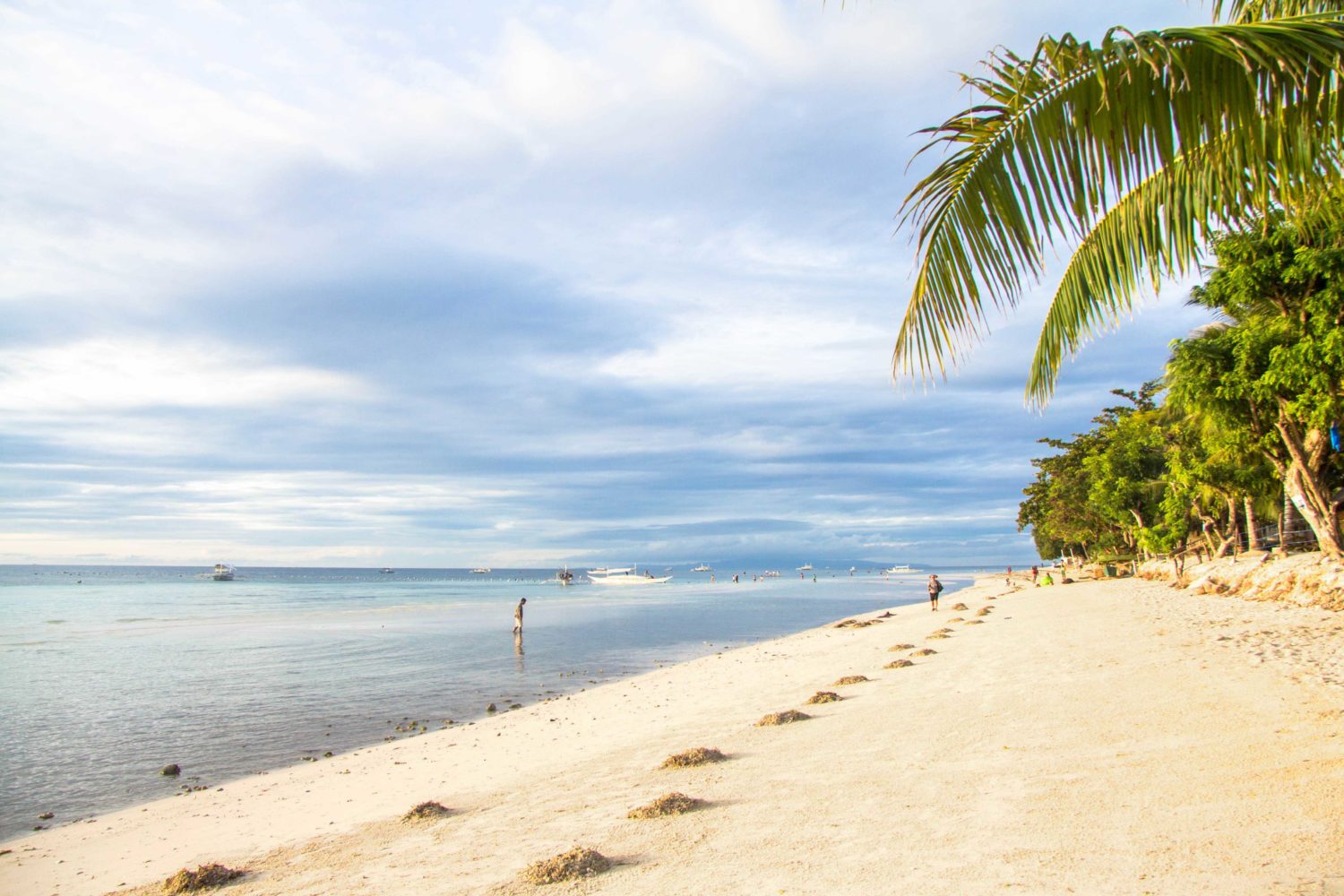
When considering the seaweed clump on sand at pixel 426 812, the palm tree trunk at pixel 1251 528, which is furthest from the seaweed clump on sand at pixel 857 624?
the seaweed clump on sand at pixel 426 812

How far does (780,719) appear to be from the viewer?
437 inches

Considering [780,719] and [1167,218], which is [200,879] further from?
[1167,218]

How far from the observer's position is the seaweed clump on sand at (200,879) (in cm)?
676

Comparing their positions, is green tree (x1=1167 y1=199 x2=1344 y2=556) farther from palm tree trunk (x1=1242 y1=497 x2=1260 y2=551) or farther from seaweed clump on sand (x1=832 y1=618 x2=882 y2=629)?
seaweed clump on sand (x1=832 y1=618 x2=882 y2=629)

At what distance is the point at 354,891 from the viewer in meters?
6.19

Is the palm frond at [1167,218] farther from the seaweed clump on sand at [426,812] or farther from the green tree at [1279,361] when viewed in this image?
the green tree at [1279,361]

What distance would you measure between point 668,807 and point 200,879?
13.9 ft

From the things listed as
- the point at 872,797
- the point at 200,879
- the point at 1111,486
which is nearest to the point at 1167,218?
the point at 872,797

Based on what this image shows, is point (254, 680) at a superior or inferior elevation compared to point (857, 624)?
superior

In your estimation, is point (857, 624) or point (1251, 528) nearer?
point (857, 624)

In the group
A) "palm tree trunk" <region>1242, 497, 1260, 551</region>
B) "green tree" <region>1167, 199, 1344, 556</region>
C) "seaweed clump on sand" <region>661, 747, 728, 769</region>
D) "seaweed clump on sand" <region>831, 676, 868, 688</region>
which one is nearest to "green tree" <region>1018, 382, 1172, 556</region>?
"palm tree trunk" <region>1242, 497, 1260, 551</region>

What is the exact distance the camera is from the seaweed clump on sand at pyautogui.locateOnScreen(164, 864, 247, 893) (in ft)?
22.2

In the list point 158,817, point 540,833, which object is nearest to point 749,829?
point 540,833

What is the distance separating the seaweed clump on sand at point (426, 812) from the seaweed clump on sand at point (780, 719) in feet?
14.8
